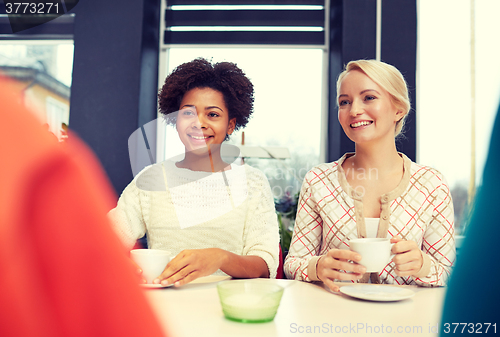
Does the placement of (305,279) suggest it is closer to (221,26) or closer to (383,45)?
(383,45)

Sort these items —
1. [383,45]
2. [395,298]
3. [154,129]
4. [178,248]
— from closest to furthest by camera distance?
[395,298]
[178,248]
[383,45]
[154,129]

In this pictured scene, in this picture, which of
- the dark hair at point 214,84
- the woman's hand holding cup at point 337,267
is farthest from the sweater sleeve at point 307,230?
the dark hair at point 214,84

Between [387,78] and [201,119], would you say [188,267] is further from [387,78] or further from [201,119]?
[387,78]

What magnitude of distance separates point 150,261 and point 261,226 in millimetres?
545

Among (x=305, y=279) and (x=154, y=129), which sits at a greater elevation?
(x=154, y=129)

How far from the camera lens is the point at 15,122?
15 centimetres

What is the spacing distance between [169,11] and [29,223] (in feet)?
10.6

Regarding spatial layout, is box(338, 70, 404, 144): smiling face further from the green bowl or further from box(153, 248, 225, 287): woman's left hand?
the green bowl

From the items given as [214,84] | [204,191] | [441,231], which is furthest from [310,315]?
[214,84]

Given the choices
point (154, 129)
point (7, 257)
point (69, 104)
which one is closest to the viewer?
point (7, 257)

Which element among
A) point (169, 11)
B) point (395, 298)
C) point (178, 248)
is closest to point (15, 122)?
point (395, 298)

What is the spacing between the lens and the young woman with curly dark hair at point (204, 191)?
52.8 inches

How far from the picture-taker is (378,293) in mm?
852

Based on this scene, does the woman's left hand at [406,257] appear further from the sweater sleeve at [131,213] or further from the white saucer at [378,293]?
the sweater sleeve at [131,213]
